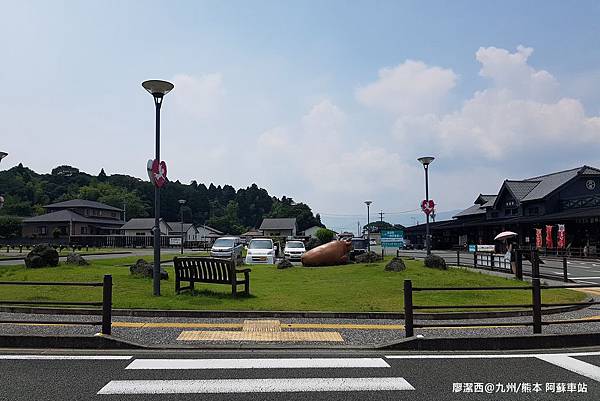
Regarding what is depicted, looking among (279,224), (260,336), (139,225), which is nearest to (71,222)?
(139,225)

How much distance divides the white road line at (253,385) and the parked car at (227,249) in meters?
18.0

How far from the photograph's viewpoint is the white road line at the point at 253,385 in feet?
16.4

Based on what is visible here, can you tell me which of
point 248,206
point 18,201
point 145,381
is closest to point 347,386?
point 145,381

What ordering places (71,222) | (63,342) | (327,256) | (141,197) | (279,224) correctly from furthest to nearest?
(141,197), (279,224), (71,222), (327,256), (63,342)

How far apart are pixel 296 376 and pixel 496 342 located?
3.52m

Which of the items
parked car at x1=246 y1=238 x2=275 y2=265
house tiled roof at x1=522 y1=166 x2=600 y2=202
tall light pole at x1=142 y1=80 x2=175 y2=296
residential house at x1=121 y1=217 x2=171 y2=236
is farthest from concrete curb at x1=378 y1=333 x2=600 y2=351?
residential house at x1=121 y1=217 x2=171 y2=236

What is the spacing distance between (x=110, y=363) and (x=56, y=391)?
1.16 metres

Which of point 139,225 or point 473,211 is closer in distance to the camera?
point 473,211

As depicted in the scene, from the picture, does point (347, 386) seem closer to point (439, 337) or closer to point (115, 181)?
point (439, 337)

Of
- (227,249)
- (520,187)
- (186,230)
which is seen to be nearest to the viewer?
(227,249)

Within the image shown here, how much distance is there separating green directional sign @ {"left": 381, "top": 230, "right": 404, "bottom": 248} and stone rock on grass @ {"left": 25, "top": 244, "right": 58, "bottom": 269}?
1609 centimetres

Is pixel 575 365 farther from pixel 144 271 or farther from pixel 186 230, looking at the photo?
pixel 186 230

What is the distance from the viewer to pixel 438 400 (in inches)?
187

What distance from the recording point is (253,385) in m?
5.18
